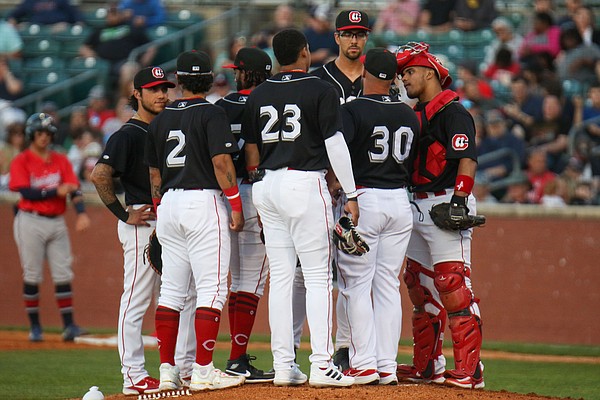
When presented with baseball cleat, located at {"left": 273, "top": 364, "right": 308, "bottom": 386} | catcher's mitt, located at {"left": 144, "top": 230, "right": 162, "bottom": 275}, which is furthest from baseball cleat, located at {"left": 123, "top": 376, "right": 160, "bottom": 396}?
baseball cleat, located at {"left": 273, "top": 364, "right": 308, "bottom": 386}

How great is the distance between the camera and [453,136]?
279 inches

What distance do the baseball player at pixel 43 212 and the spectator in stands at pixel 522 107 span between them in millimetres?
5484

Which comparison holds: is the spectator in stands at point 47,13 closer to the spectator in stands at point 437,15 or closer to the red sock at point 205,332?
the spectator in stands at point 437,15

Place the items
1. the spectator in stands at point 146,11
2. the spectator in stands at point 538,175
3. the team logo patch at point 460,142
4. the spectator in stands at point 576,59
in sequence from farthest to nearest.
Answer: the spectator in stands at point 146,11 → the spectator in stands at point 576,59 → the spectator in stands at point 538,175 → the team logo patch at point 460,142

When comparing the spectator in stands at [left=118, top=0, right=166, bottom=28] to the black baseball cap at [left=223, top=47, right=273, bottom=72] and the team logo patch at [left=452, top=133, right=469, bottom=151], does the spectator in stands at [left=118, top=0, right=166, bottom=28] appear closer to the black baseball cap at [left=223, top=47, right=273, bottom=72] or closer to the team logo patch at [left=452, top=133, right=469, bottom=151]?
the black baseball cap at [left=223, top=47, right=273, bottom=72]

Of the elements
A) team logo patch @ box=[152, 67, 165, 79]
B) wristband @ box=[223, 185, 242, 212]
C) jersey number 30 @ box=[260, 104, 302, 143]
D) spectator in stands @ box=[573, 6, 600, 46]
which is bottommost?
wristband @ box=[223, 185, 242, 212]

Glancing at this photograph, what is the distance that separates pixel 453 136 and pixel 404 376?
5.81 ft

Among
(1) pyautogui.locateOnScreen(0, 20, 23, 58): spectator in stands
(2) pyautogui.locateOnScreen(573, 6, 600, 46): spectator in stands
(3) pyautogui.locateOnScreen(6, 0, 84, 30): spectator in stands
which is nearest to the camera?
(2) pyautogui.locateOnScreen(573, 6, 600, 46): spectator in stands

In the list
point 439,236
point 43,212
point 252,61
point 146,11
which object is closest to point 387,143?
point 439,236

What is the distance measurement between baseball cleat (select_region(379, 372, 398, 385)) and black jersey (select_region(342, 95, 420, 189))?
125 cm

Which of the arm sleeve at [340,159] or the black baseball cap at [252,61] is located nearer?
the arm sleeve at [340,159]

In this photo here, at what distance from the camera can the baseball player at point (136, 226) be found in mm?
7277

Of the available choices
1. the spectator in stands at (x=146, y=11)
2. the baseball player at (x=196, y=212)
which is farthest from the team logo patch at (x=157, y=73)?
the spectator in stands at (x=146, y=11)

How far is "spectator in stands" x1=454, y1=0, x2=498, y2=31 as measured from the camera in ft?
47.9
